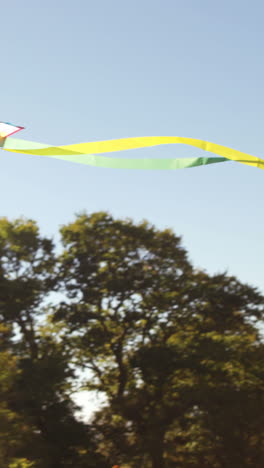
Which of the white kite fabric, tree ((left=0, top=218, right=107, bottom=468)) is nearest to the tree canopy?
tree ((left=0, top=218, right=107, bottom=468))

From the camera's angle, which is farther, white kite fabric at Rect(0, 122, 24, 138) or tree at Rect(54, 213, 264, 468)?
tree at Rect(54, 213, 264, 468)

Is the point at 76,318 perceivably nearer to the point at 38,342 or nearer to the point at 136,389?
the point at 38,342

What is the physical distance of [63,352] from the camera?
2200 cm

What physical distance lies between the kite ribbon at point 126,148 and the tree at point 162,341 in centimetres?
1941

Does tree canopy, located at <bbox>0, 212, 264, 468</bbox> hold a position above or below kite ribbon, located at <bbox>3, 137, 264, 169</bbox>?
above

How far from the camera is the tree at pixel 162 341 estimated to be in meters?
21.3

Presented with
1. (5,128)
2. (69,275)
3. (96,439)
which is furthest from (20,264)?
(5,128)

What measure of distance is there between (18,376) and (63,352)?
8.87ft

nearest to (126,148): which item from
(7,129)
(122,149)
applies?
(122,149)

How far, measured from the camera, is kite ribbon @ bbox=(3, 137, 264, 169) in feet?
9.23

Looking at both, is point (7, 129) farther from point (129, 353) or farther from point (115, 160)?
point (129, 353)

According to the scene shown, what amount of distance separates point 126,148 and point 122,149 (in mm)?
24

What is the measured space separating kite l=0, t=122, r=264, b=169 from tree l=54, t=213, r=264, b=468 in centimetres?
1941

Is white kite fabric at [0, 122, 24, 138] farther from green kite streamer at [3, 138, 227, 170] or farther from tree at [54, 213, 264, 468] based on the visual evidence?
tree at [54, 213, 264, 468]
